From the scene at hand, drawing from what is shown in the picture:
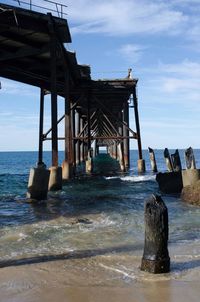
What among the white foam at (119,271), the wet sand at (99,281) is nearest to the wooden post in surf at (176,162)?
the wet sand at (99,281)

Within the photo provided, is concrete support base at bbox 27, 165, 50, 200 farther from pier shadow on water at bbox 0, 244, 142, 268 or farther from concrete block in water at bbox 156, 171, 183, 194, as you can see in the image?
pier shadow on water at bbox 0, 244, 142, 268

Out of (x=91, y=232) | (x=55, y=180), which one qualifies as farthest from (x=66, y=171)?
(x=91, y=232)

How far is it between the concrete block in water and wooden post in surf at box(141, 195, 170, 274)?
1133 centimetres

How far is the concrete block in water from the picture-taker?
700 inches

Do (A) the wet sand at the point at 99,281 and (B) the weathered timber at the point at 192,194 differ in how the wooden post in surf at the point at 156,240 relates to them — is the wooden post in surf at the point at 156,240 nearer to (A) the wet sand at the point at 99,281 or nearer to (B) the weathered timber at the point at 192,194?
(A) the wet sand at the point at 99,281

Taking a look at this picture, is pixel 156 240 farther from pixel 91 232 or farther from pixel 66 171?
pixel 66 171

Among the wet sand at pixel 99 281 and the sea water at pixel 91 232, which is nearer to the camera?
the wet sand at pixel 99 281

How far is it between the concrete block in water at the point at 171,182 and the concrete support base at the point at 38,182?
539cm

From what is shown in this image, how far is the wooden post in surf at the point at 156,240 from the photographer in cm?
635

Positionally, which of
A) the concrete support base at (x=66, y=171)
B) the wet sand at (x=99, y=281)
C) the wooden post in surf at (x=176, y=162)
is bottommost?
the wet sand at (x=99, y=281)

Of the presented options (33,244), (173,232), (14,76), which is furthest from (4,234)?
(14,76)

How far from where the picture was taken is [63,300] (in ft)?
17.4

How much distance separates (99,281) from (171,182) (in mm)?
12276

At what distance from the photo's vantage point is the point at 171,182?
59.1 feet
